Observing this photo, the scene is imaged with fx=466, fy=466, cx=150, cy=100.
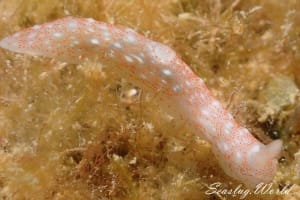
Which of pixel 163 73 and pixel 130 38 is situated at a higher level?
pixel 130 38

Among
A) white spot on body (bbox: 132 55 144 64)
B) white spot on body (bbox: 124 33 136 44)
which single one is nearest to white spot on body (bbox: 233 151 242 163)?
white spot on body (bbox: 132 55 144 64)

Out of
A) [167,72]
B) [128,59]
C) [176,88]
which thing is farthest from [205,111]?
[128,59]

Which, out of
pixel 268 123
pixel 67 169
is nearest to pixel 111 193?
pixel 67 169

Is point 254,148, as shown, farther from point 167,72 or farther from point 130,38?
point 130,38

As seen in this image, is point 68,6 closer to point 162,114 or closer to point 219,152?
point 162,114

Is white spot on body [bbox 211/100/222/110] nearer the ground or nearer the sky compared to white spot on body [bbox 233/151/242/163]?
nearer the sky

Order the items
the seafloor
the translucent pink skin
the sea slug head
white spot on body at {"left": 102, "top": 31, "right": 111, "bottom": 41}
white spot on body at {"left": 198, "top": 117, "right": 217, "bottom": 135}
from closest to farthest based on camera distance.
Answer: the sea slug head
the translucent pink skin
white spot on body at {"left": 198, "top": 117, "right": 217, "bottom": 135}
the seafloor
white spot on body at {"left": 102, "top": 31, "right": 111, "bottom": 41}

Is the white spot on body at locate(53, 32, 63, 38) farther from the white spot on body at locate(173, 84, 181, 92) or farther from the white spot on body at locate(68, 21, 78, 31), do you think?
the white spot on body at locate(173, 84, 181, 92)
